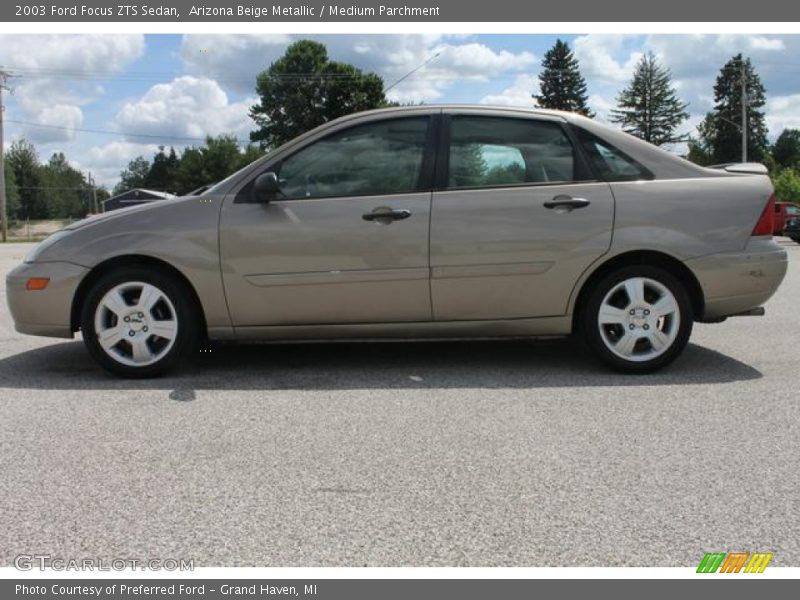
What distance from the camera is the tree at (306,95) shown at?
66312 millimetres

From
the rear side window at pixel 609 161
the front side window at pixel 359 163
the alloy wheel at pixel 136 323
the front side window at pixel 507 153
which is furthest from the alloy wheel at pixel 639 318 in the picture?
the alloy wheel at pixel 136 323

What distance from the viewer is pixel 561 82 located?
79625mm

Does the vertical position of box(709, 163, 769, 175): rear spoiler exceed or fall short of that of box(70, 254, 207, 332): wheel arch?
it exceeds it

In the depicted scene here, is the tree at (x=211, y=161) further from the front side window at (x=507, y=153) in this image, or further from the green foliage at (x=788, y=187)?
the front side window at (x=507, y=153)

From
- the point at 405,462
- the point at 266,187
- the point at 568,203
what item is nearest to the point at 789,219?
the point at 568,203

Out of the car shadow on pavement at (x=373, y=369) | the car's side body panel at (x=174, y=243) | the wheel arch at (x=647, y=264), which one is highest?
the car's side body panel at (x=174, y=243)

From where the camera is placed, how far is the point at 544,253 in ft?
16.1

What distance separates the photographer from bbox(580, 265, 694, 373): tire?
16.1 feet

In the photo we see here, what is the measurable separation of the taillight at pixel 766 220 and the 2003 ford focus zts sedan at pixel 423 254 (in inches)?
0.5

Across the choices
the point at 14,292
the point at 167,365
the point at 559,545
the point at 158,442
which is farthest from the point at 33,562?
the point at 14,292

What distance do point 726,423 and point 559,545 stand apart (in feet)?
5.78

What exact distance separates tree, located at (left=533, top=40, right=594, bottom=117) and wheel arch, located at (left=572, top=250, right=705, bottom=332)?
7521 cm

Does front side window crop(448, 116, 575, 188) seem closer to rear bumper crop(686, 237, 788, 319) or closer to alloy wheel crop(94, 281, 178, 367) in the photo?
rear bumper crop(686, 237, 788, 319)

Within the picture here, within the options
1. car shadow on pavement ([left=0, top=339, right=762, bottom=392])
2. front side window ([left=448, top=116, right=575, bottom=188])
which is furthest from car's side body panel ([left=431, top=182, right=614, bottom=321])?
car shadow on pavement ([left=0, top=339, right=762, bottom=392])
